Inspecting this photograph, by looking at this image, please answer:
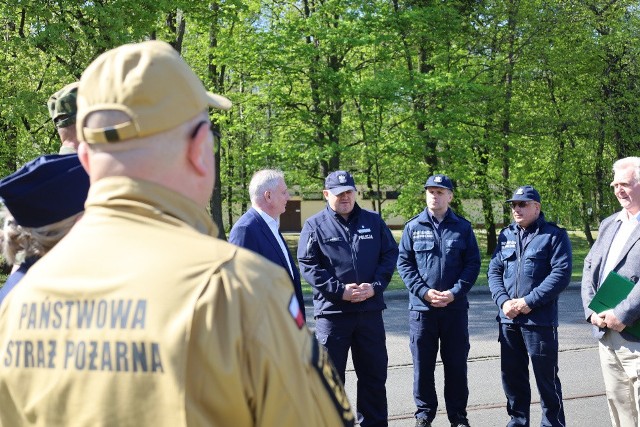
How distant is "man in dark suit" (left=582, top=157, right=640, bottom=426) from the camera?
555 centimetres

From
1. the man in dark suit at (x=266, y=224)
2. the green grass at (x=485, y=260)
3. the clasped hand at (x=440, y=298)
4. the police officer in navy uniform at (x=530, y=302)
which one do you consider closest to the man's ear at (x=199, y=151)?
the man in dark suit at (x=266, y=224)

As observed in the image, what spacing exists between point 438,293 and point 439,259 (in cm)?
34

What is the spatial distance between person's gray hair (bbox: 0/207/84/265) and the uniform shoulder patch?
5.09ft

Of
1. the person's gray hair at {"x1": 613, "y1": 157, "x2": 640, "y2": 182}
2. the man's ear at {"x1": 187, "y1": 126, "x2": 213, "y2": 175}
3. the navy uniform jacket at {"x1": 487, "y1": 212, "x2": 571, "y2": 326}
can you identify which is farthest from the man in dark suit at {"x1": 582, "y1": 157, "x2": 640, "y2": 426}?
the man's ear at {"x1": 187, "y1": 126, "x2": 213, "y2": 175}

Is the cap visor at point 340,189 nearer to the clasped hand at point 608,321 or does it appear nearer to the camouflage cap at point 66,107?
the clasped hand at point 608,321

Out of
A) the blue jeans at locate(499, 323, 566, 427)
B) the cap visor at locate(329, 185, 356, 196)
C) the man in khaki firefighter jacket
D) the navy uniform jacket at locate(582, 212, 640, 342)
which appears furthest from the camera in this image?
the cap visor at locate(329, 185, 356, 196)

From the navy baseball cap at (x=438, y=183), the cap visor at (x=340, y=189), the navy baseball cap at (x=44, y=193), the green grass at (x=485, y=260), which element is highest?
the navy baseball cap at (x=44, y=193)

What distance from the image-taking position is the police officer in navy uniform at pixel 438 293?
7.11m

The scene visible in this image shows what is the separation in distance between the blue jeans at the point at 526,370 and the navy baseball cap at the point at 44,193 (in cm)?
469

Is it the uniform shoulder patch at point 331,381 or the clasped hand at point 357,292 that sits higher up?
the uniform shoulder patch at point 331,381

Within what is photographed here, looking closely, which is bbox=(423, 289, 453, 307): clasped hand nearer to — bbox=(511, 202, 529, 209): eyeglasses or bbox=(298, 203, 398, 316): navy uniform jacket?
bbox=(298, 203, 398, 316): navy uniform jacket

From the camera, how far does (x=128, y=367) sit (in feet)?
5.39

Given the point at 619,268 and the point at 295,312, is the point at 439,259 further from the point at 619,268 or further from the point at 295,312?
the point at 295,312

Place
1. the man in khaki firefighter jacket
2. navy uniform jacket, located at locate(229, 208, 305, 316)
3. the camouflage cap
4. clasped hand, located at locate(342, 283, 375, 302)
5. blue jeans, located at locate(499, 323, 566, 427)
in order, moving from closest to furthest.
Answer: the man in khaki firefighter jacket
the camouflage cap
navy uniform jacket, located at locate(229, 208, 305, 316)
blue jeans, located at locate(499, 323, 566, 427)
clasped hand, located at locate(342, 283, 375, 302)
